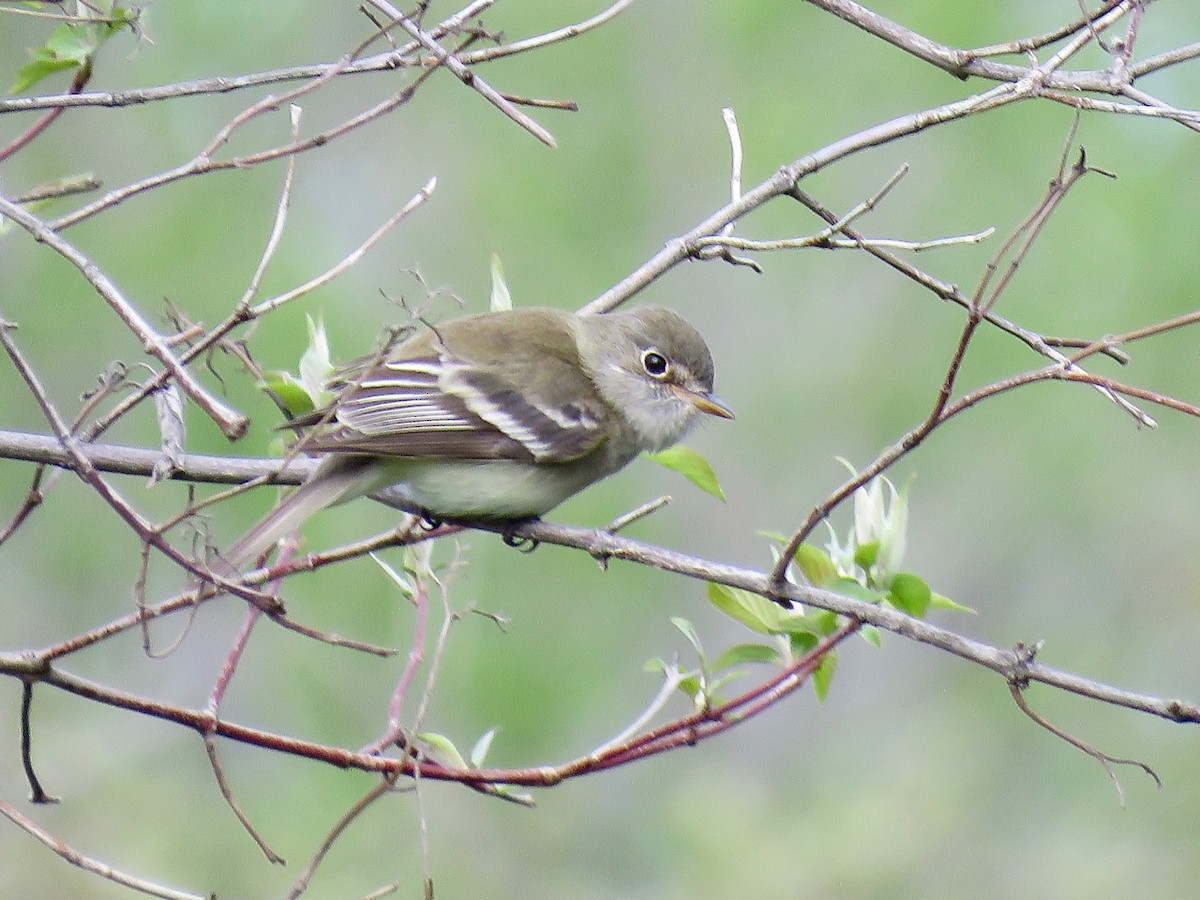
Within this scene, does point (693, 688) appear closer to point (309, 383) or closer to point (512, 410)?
point (309, 383)

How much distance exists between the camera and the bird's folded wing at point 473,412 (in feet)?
13.0

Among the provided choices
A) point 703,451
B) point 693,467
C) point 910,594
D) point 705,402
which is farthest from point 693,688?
point 703,451

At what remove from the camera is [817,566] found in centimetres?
286

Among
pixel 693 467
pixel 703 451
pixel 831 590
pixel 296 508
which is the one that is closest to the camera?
pixel 831 590

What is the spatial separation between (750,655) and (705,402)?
184 centimetres

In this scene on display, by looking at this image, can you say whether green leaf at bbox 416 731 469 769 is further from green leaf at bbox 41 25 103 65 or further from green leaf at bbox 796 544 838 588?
green leaf at bbox 41 25 103 65

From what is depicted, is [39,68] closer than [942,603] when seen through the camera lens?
Yes

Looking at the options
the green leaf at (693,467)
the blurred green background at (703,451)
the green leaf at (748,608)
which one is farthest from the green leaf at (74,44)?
the blurred green background at (703,451)

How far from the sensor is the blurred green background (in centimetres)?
877

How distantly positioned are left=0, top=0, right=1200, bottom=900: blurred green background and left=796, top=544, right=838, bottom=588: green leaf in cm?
495

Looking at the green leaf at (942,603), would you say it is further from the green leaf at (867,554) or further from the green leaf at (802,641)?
the green leaf at (802,641)

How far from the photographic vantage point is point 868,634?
2.86 meters

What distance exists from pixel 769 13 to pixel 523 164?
2.47m

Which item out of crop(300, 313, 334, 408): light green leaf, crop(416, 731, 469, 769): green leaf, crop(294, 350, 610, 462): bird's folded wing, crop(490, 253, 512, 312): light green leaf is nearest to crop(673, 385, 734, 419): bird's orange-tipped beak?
crop(294, 350, 610, 462): bird's folded wing
